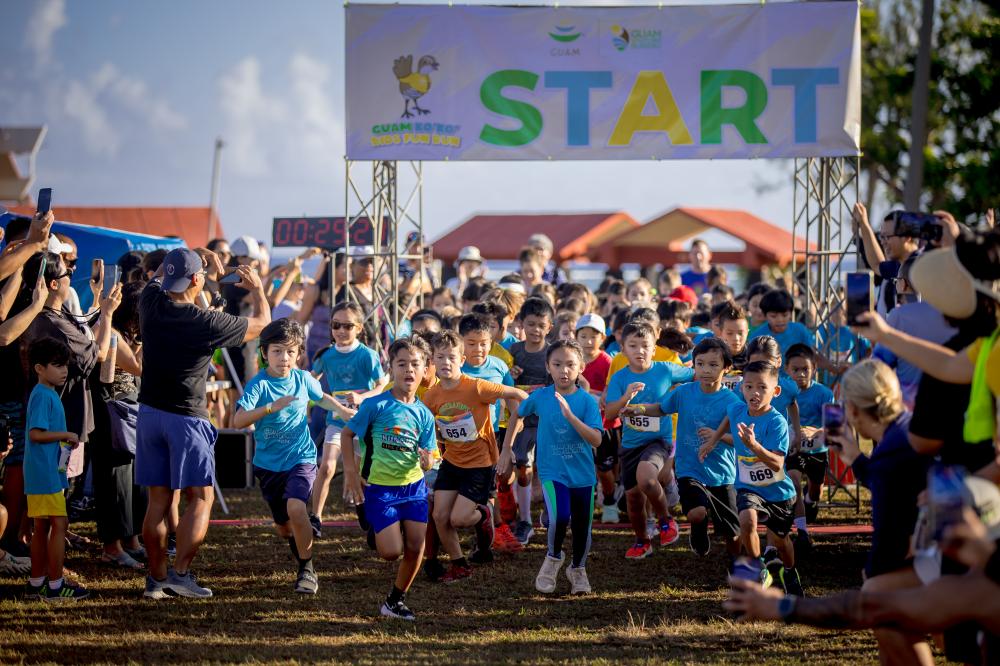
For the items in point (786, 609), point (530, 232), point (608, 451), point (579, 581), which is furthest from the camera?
point (530, 232)

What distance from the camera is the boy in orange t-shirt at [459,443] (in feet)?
25.8

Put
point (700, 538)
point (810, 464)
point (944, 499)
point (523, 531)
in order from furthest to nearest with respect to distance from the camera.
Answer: point (523, 531), point (810, 464), point (700, 538), point (944, 499)

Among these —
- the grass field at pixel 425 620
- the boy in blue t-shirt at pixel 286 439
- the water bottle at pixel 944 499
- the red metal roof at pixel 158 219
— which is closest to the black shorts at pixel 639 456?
the grass field at pixel 425 620

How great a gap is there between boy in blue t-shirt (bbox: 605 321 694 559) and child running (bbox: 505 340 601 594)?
79 centimetres

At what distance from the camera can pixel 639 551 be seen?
27.9 ft

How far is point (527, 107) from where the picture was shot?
11.3 m

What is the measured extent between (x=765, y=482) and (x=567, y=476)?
1.29m

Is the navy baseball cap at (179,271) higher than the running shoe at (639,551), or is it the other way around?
the navy baseball cap at (179,271)

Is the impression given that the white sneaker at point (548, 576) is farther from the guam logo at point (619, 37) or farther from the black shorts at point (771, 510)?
the guam logo at point (619, 37)

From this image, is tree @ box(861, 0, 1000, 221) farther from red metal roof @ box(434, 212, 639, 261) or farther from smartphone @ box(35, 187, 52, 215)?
smartphone @ box(35, 187, 52, 215)

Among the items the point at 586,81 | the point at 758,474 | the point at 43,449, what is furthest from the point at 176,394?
the point at 586,81

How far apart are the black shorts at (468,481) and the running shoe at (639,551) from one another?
4.08 feet

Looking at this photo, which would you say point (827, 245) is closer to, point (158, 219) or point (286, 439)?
point (286, 439)

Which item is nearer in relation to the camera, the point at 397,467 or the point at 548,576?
the point at 397,467
